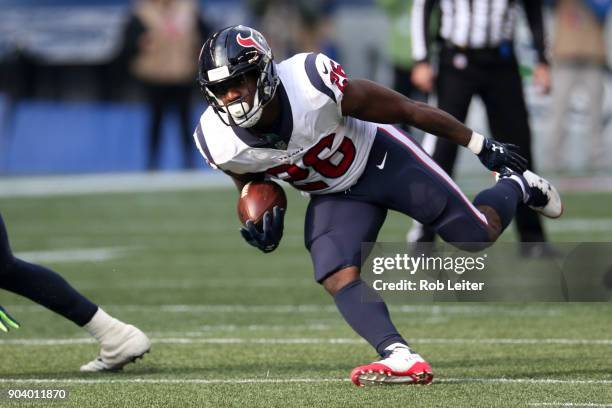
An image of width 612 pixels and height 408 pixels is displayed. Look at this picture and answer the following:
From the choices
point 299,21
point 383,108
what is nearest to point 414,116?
point 383,108

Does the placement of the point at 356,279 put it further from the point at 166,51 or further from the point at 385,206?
the point at 166,51

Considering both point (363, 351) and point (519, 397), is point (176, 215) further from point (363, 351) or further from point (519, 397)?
point (519, 397)

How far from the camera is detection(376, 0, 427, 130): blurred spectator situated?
12.8 metres

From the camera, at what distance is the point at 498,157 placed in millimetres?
4871

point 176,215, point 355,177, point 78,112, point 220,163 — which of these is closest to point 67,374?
point 220,163

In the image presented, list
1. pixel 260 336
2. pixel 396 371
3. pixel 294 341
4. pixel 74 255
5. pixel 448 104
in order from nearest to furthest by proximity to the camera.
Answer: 1. pixel 396 371
2. pixel 294 341
3. pixel 260 336
4. pixel 448 104
5. pixel 74 255

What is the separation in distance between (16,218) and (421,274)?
719 cm

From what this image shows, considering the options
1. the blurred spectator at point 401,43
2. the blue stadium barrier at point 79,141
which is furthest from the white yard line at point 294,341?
the blue stadium barrier at point 79,141

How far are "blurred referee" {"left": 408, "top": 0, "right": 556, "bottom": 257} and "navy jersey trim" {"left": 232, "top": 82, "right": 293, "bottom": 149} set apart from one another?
2555mm

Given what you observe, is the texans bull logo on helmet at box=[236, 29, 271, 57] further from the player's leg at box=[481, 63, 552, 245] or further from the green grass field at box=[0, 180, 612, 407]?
the player's leg at box=[481, 63, 552, 245]

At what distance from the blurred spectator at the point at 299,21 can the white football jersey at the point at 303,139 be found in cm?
1011

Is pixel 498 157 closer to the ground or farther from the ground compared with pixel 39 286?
farther from the ground

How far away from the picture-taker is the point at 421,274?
4.74 meters

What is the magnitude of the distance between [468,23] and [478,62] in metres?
0.21
